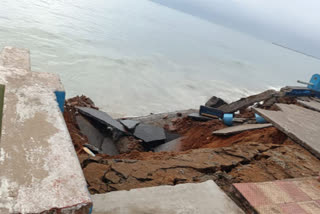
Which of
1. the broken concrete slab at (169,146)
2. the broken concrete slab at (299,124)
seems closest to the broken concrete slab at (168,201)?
the broken concrete slab at (299,124)

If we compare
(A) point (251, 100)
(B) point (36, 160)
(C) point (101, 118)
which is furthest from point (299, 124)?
(B) point (36, 160)

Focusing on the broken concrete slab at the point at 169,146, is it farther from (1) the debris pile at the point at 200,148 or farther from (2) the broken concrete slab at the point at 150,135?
(2) the broken concrete slab at the point at 150,135

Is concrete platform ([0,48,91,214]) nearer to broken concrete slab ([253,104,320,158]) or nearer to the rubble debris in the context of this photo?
the rubble debris

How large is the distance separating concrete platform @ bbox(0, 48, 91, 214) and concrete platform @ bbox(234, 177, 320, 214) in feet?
5.14

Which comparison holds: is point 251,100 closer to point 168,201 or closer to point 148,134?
point 148,134

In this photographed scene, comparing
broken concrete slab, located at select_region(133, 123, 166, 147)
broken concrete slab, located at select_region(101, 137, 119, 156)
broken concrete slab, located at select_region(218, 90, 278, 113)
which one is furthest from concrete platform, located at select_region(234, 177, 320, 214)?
broken concrete slab, located at select_region(218, 90, 278, 113)

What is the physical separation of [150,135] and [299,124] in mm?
3466

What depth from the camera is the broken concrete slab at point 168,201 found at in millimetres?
1965

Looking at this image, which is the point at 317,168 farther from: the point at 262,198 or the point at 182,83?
the point at 182,83

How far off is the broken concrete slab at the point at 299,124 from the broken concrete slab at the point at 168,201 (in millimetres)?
2147

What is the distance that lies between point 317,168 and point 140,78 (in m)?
12.8

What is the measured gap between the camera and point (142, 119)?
26.6 ft

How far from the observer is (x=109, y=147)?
5930 millimetres

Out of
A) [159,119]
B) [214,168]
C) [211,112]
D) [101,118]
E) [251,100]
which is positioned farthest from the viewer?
[159,119]
